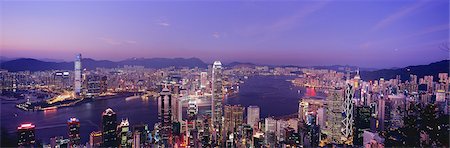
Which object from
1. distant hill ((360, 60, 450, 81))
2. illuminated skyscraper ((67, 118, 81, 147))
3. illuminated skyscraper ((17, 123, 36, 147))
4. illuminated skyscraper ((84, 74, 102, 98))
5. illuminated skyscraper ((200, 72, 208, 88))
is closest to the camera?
distant hill ((360, 60, 450, 81))

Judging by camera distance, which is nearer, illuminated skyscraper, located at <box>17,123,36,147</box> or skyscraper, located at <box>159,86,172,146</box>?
illuminated skyscraper, located at <box>17,123,36,147</box>

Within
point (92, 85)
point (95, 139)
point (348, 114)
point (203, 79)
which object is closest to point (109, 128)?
point (95, 139)

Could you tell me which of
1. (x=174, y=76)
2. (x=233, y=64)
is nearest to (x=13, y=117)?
(x=174, y=76)

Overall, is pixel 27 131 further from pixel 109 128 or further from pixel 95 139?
pixel 109 128

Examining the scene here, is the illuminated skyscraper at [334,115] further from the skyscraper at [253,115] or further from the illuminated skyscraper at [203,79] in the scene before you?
the illuminated skyscraper at [203,79]

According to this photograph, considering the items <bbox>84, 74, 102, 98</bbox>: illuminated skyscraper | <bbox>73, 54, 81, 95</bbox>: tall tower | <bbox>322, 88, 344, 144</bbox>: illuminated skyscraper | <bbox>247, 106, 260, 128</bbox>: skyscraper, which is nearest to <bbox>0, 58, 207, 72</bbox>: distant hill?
<bbox>73, 54, 81, 95</bbox>: tall tower

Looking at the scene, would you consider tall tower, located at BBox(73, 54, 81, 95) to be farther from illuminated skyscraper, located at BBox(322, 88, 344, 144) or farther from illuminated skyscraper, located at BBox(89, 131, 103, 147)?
illuminated skyscraper, located at BBox(322, 88, 344, 144)
